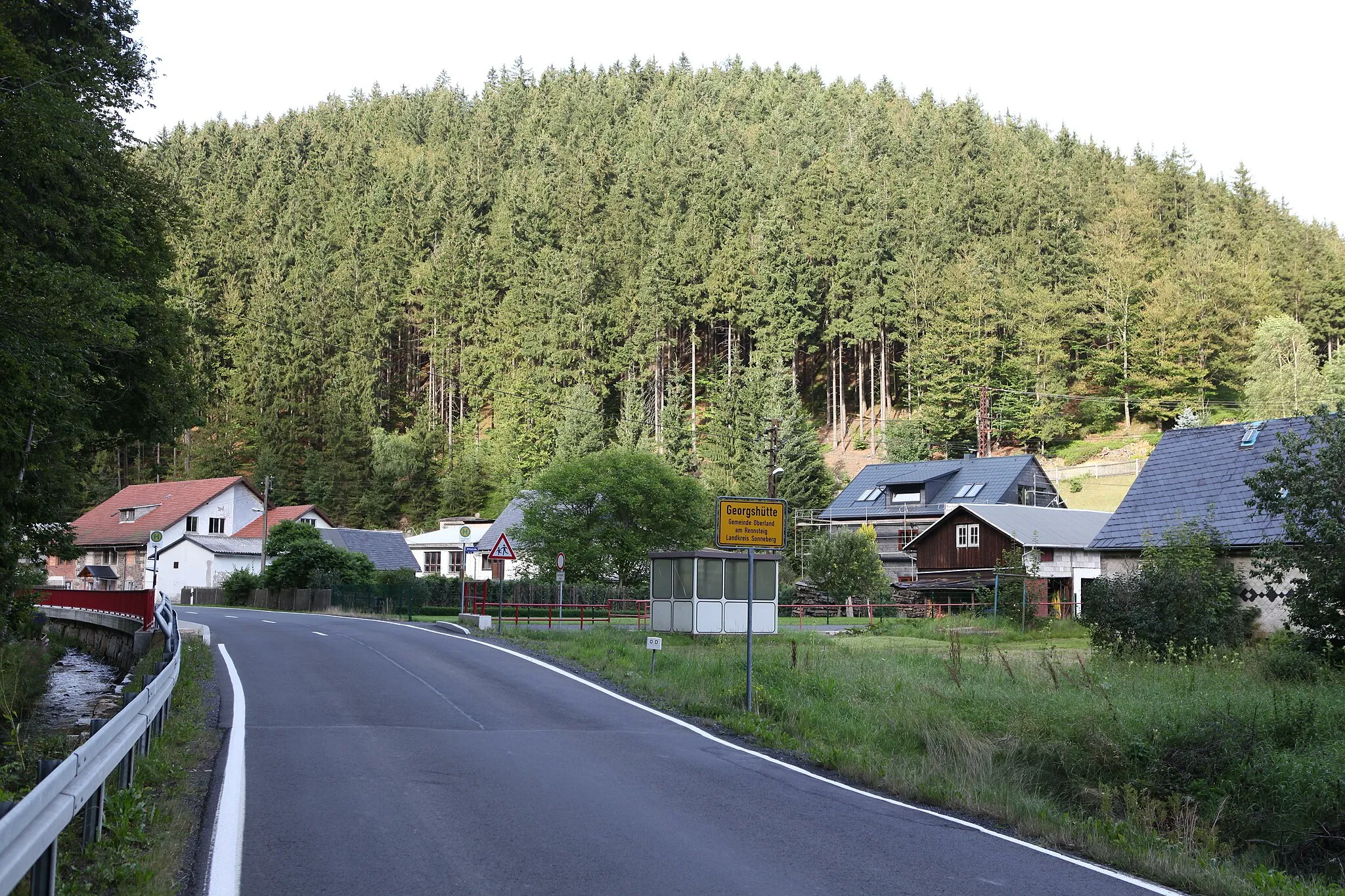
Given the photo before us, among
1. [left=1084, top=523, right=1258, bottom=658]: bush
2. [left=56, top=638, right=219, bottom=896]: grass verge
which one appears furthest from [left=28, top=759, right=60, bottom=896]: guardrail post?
[left=1084, top=523, right=1258, bottom=658]: bush

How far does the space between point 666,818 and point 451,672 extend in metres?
12.3

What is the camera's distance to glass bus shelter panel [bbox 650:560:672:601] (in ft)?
112

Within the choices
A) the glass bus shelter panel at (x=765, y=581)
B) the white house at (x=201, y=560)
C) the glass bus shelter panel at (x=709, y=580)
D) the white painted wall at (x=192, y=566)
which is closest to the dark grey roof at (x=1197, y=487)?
the glass bus shelter panel at (x=765, y=581)

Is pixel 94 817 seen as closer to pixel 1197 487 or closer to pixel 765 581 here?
pixel 765 581

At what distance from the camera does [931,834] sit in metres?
8.84

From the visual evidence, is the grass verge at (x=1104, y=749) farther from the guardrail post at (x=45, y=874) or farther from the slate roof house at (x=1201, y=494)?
the slate roof house at (x=1201, y=494)

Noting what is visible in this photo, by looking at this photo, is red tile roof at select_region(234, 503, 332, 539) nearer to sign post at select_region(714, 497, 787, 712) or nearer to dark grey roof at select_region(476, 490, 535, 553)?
dark grey roof at select_region(476, 490, 535, 553)

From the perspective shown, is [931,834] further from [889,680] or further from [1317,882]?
[889,680]

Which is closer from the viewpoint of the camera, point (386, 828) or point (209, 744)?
point (386, 828)

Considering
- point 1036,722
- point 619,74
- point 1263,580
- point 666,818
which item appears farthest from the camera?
point 619,74

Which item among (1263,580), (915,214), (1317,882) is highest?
(915,214)

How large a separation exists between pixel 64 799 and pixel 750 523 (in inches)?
464

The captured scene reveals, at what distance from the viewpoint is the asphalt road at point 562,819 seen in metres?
7.18

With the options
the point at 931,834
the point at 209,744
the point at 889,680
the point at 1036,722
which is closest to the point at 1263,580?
the point at 889,680
